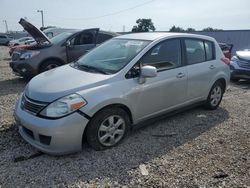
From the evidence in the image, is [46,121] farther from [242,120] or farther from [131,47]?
[242,120]

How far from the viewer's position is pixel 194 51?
4871 mm

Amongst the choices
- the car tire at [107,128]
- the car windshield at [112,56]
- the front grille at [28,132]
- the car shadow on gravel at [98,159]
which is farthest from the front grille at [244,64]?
the front grille at [28,132]

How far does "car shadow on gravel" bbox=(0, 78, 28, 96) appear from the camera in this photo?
6.86 m

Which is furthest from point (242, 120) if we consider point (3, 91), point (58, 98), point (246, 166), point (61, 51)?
point (3, 91)

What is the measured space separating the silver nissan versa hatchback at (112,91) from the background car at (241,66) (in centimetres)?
390

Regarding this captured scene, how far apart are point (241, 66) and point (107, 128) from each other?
21.7 ft

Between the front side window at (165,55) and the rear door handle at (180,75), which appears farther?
the rear door handle at (180,75)

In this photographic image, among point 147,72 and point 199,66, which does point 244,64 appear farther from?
point 147,72

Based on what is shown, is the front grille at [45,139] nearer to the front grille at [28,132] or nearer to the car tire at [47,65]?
the front grille at [28,132]

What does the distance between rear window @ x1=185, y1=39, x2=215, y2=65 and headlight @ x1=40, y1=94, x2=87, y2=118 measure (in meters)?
2.37

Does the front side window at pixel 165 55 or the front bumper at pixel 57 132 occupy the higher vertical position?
the front side window at pixel 165 55

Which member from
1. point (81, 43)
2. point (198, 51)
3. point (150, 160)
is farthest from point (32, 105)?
point (81, 43)

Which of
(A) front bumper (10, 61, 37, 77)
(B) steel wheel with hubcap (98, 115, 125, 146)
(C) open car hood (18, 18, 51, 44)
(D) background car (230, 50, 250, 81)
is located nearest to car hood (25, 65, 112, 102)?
(B) steel wheel with hubcap (98, 115, 125, 146)

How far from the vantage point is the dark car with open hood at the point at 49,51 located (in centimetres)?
756
